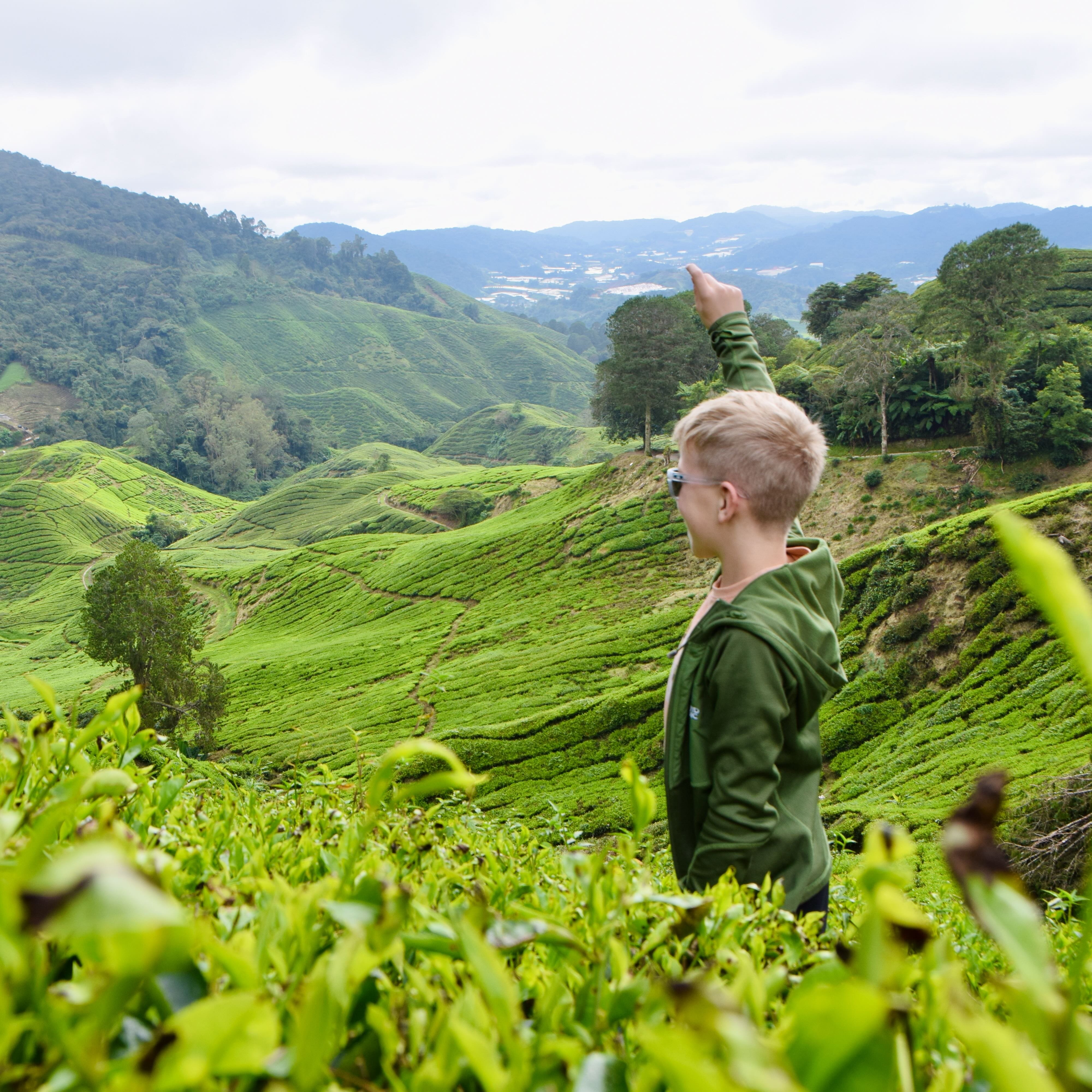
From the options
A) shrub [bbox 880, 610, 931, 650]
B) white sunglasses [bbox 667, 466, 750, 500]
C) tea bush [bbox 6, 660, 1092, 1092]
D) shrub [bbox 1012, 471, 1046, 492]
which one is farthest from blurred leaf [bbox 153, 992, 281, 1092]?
shrub [bbox 1012, 471, 1046, 492]

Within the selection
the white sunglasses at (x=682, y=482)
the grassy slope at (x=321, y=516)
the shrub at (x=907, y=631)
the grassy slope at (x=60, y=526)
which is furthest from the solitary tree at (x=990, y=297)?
the grassy slope at (x=60, y=526)

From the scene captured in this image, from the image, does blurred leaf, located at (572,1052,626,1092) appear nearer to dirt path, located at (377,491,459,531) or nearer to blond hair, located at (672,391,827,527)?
blond hair, located at (672,391,827,527)

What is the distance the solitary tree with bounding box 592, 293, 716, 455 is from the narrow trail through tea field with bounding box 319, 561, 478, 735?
1465 centimetres

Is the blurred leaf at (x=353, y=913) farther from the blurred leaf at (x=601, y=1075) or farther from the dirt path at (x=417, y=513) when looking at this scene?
the dirt path at (x=417, y=513)

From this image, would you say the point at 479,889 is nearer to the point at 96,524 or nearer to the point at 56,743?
the point at 56,743

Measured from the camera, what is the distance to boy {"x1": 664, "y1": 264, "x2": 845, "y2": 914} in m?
2.49

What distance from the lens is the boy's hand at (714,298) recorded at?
396cm

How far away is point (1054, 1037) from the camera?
61cm

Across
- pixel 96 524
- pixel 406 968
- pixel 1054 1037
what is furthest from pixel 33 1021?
pixel 96 524

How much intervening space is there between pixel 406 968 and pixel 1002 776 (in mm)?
933

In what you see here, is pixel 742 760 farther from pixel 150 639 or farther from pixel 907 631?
pixel 150 639

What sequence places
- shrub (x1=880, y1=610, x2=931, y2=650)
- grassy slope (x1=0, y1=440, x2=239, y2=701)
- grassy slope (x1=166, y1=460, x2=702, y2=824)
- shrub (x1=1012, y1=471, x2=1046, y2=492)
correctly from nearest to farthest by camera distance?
shrub (x1=880, y1=610, x2=931, y2=650) < grassy slope (x1=166, y1=460, x2=702, y2=824) < shrub (x1=1012, y1=471, x2=1046, y2=492) < grassy slope (x1=0, y1=440, x2=239, y2=701)

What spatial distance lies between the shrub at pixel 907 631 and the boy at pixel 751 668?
16683 millimetres

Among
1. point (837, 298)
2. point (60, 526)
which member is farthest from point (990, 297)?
point (60, 526)
